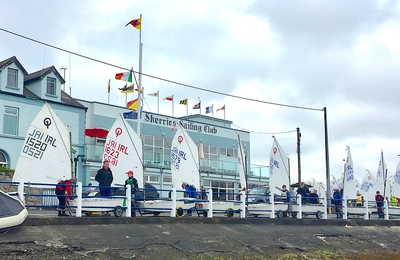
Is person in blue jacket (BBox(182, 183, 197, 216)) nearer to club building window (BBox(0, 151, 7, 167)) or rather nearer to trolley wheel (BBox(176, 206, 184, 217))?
trolley wheel (BBox(176, 206, 184, 217))

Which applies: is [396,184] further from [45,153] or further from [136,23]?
[45,153]

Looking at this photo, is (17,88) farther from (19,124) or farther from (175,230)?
(175,230)

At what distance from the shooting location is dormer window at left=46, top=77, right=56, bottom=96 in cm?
3672

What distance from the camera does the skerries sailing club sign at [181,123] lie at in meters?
43.6

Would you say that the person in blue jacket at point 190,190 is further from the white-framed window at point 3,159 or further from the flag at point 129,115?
the white-framed window at point 3,159

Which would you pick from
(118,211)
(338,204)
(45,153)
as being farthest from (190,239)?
(338,204)

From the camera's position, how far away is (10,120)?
3394 centimetres

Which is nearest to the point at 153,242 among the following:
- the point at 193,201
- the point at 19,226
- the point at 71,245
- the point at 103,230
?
the point at 103,230

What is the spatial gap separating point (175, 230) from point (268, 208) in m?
7.39

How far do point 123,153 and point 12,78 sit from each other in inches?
633

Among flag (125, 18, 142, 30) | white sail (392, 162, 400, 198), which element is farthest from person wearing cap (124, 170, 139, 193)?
white sail (392, 162, 400, 198)

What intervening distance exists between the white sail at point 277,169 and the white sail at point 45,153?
1111 centimetres

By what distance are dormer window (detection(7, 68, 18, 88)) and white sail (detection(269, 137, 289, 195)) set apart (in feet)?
55.9

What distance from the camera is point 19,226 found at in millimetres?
13773
